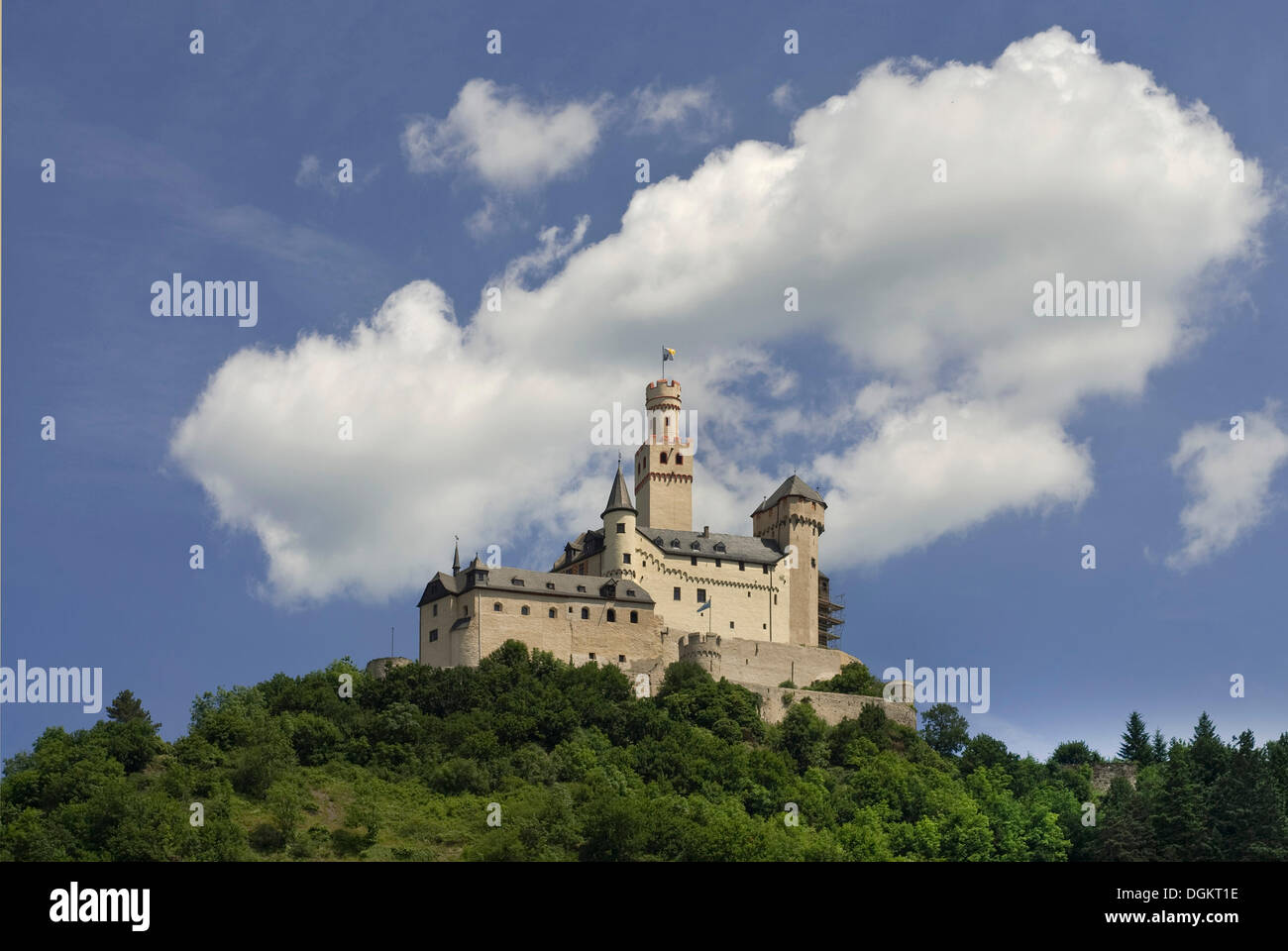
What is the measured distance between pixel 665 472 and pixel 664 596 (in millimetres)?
10778

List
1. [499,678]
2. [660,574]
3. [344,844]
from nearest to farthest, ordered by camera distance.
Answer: [344,844], [499,678], [660,574]

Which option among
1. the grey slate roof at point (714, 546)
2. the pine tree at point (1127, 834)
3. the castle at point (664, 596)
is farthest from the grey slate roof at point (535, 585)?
the pine tree at point (1127, 834)

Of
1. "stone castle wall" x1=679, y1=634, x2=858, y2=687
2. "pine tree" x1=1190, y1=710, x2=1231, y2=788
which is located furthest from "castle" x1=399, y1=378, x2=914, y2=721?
"pine tree" x1=1190, y1=710, x2=1231, y2=788

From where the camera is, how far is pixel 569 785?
93.4 m

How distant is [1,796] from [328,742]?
16120 mm

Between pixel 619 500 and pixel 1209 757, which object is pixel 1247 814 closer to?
pixel 1209 757

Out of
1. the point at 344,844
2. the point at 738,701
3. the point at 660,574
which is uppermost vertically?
the point at 660,574

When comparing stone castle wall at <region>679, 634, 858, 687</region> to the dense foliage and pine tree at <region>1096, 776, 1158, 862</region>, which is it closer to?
the dense foliage

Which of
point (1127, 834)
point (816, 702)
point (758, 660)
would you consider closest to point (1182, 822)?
point (1127, 834)

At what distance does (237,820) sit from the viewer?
86438 millimetres

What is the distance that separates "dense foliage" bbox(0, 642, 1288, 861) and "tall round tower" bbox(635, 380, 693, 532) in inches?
568

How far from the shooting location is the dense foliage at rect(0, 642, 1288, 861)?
85438mm
